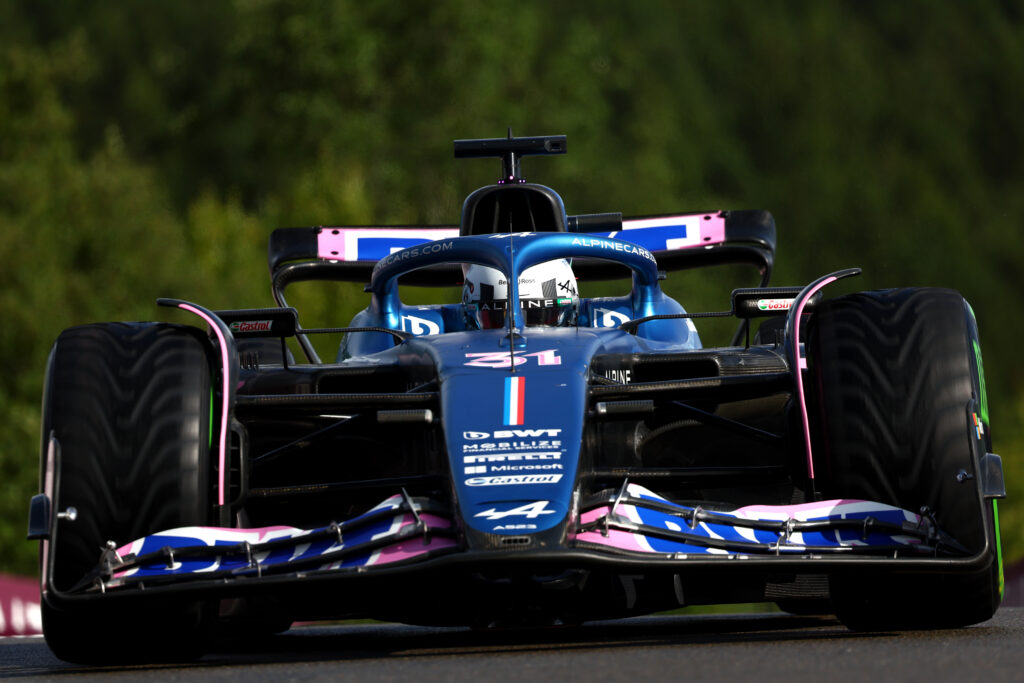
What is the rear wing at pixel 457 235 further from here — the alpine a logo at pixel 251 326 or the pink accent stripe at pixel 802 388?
the pink accent stripe at pixel 802 388

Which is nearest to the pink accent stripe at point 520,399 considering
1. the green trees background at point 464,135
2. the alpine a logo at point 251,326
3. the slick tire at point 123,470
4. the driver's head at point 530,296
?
the slick tire at point 123,470

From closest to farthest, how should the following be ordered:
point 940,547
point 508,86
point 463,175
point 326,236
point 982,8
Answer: point 940,547 → point 326,236 → point 463,175 → point 508,86 → point 982,8

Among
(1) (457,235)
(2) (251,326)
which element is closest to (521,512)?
(2) (251,326)

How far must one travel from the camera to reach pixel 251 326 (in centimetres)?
761

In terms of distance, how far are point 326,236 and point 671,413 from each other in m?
4.22

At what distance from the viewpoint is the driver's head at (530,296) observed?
8.69 metres

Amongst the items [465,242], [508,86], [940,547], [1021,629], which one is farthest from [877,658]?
[508,86]

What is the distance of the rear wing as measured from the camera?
438 inches

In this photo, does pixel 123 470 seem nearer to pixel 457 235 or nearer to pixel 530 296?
pixel 530 296

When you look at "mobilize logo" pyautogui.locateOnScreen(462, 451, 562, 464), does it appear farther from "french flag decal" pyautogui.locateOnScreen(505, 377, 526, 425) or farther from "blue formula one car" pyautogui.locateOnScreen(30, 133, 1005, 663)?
"french flag decal" pyautogui.locateOnScreen(505, 377, 526, 425)

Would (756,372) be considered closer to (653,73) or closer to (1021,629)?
(1021,629)

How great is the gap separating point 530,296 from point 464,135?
115ft

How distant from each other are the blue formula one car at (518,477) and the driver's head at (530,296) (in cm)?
99

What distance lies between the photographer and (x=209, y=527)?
6.61m
